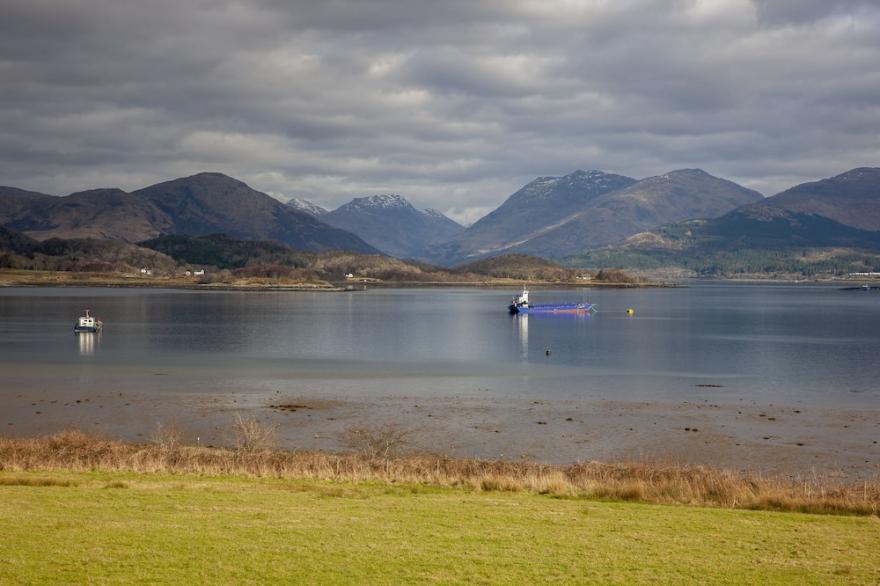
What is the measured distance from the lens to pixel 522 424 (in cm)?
4203

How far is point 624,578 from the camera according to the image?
48.1ft

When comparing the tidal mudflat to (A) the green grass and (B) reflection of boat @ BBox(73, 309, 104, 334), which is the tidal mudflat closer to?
(B) reflection of boat @ BBox(73, 309, 104, 334)

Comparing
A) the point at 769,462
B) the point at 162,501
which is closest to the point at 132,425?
the point at 162,501

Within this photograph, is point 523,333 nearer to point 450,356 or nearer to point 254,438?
point 450,356

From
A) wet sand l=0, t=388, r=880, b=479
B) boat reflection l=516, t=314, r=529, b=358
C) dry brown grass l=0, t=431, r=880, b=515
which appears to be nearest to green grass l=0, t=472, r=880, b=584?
dry brown grass l=0, t=431, r=880, b=515

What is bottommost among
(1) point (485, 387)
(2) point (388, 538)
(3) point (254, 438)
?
(1) point (485, 387)

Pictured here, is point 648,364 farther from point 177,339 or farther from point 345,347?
point 177,339

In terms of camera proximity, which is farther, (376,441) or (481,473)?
(376,441)

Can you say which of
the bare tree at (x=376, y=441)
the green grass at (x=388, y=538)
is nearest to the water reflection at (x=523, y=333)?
the bare tree at (x=376, y=441)

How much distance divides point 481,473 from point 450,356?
5125 centimetres

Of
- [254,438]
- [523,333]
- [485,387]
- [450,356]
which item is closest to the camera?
[254,438]

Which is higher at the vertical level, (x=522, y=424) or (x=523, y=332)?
(x=523, y=332)

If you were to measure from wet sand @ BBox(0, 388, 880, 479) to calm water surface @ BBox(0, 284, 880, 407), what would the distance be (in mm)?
3951

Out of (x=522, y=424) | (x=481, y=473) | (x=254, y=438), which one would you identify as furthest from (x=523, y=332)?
(x=481, y=473)
